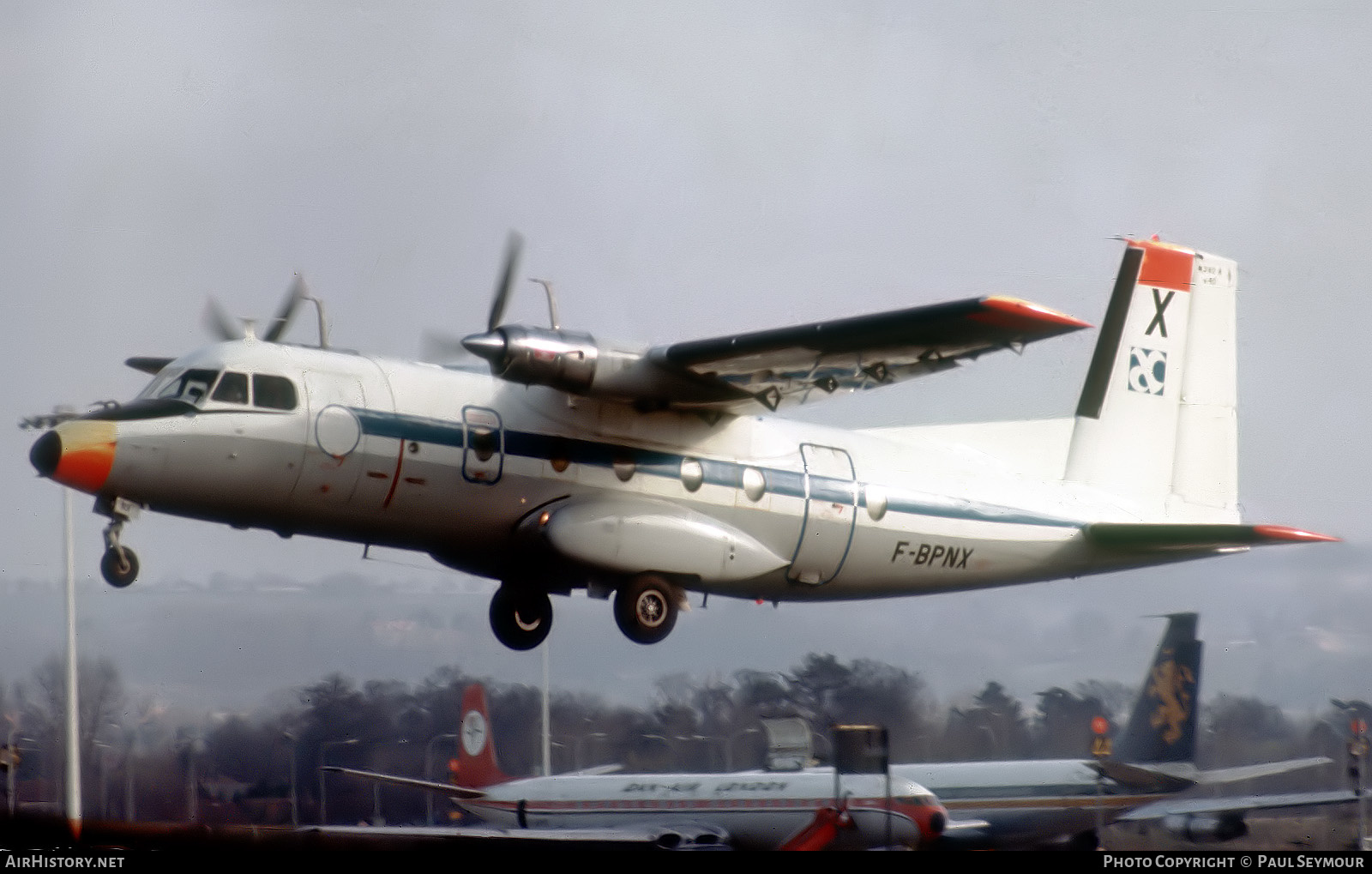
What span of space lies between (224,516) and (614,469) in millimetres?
3427

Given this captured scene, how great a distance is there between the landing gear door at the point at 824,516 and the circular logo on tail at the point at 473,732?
26.7 feet

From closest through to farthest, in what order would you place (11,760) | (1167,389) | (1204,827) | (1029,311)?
(1029,311), (11,760), (1167,389), (1204,827)

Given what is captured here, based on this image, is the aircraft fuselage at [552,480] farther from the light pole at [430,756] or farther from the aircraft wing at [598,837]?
the light pole at [430,756]


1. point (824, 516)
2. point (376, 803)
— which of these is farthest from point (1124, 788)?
point (376, 803)

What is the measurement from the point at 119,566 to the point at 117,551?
13 centimetres

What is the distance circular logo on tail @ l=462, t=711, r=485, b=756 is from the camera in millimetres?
20625

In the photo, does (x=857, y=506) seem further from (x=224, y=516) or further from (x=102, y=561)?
(x=102, y=561)

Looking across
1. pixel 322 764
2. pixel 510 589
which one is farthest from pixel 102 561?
pixel 322 764

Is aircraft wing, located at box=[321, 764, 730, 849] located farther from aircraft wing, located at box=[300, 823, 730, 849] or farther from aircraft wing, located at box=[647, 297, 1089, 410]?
aircraft wing, located at box=[647, 297, 1089, 410]

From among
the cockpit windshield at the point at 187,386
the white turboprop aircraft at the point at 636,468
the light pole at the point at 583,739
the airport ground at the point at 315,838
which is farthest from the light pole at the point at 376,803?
the cockpit windshield at the point at 187,386

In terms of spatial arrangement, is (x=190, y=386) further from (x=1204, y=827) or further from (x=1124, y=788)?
(x=1204, y=827)

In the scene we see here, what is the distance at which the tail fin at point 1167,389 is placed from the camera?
1666cm

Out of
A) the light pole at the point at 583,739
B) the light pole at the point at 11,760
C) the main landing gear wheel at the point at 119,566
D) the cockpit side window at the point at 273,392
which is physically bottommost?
the light pole at the point at 583,739

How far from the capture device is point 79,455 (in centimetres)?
1138
